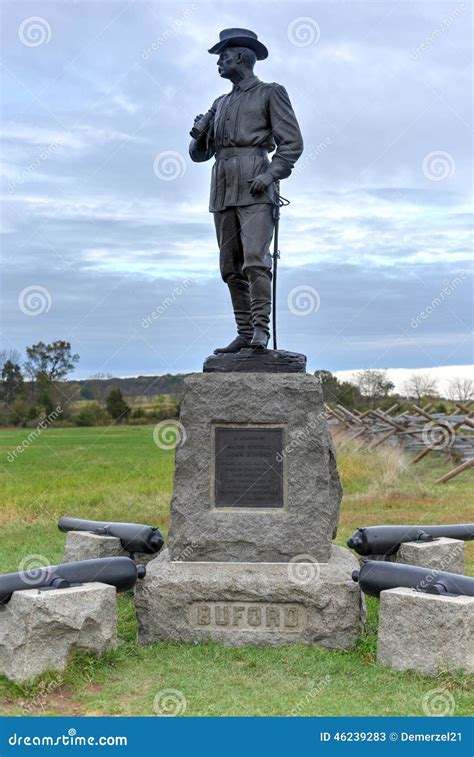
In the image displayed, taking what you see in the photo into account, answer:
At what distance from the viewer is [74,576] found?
5.61 m

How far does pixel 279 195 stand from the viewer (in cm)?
664

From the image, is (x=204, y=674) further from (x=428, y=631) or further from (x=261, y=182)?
(x=261, y=182)

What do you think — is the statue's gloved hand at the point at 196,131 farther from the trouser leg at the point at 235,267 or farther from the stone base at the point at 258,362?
the stone base at the point at 258,362

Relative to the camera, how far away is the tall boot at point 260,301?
6418mm

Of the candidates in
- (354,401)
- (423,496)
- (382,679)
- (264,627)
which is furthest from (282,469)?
(354,401)

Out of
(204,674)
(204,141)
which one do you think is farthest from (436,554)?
(204,141)

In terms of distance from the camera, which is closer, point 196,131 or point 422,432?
point 196,131

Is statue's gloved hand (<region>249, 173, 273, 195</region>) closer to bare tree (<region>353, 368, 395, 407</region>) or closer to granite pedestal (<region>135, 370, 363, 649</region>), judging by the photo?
granite pedestal (<region>135, 370, 363, 649</region>)

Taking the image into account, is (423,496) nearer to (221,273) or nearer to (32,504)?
(32,504)

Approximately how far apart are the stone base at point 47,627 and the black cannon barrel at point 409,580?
1.79 meters

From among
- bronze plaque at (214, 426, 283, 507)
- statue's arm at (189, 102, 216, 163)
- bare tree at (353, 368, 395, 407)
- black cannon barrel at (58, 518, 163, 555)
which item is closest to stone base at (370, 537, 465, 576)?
bronze plaque at (214, 426, 283, 507)

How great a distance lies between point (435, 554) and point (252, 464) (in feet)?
6.47

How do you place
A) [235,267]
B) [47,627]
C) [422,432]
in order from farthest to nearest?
1. [422,432]
2. [235,267]
3. [47,627]

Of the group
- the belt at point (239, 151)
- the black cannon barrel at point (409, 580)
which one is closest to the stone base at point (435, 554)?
the black cannon barrel at point (409, 580)
